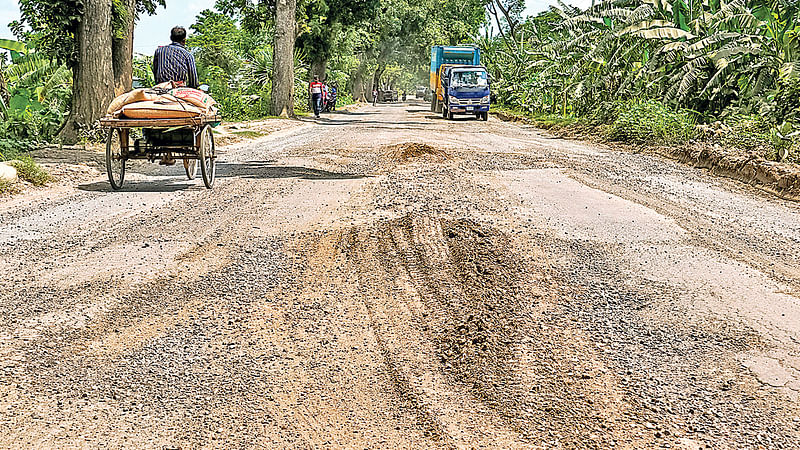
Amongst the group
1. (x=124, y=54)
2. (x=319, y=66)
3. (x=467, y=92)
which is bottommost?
(x=467, y=92)

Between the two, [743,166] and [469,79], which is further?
[469,79]

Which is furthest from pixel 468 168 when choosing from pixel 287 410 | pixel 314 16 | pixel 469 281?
pixel 314 16

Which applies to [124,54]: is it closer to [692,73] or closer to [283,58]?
[692,73]

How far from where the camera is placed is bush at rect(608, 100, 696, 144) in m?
15.5

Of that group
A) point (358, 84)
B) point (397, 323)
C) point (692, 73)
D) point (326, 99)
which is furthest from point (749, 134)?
point (358, 84)

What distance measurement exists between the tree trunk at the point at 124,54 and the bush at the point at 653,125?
1041 centimetres

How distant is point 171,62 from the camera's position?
9.11 m

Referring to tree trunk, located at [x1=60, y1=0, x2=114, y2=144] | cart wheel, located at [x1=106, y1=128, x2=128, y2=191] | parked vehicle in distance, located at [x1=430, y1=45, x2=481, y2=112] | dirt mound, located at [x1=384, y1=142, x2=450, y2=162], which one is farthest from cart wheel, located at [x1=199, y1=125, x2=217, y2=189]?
parked vehicle in distance, located at [x1=430, y1=45, x2=481, y2=112]

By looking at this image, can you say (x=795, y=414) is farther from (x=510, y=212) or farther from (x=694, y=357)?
(x=510, y=212)

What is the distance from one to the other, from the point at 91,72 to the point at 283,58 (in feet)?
53.6

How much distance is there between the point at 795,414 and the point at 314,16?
119 feet

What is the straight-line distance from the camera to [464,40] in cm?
6391

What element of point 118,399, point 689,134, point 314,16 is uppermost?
point 314,16

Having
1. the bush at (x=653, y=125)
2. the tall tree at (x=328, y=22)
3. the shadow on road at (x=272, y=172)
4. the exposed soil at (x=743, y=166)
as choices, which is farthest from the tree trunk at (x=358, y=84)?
the shadow on road at (x=272, y=172)
